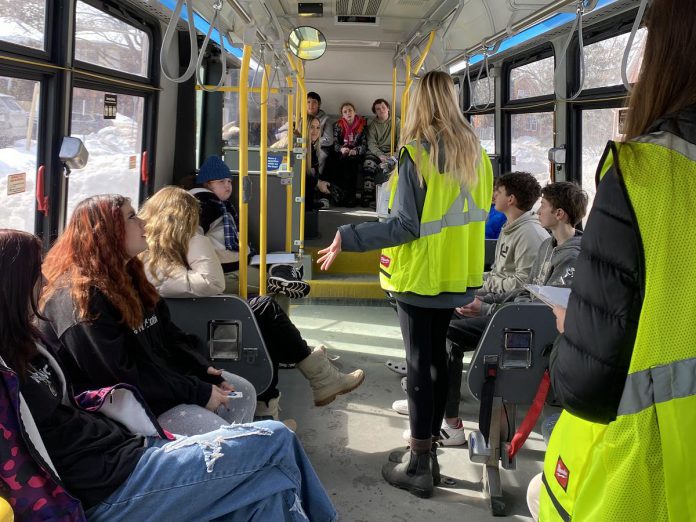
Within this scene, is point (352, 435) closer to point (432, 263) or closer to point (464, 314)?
point (464, 314)

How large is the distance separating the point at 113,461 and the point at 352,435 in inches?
73.6

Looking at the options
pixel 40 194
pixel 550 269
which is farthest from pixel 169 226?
pixel 550 269

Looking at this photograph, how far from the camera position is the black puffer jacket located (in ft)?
3.40

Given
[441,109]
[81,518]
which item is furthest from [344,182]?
[81,518]

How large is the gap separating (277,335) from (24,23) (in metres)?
1.95

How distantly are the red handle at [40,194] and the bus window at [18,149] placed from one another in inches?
0.9

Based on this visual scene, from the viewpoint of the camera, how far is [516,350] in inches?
115

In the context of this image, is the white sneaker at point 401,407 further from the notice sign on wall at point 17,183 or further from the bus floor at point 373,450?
the notice sign on wall at point 17,183

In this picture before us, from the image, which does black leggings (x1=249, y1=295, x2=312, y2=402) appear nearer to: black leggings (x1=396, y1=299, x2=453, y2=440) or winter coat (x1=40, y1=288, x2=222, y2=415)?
winter coat (x1=40, y1=288, x2=222, y2=415)

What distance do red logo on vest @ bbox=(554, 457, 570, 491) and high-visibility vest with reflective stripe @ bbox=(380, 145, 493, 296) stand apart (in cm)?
151

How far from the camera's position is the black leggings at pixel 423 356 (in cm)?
277

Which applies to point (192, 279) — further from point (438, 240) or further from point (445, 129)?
point (445, 129)

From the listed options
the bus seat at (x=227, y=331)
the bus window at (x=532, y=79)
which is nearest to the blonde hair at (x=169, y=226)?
the bus seat at (x=227, y=331)

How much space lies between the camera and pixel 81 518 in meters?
1.67
